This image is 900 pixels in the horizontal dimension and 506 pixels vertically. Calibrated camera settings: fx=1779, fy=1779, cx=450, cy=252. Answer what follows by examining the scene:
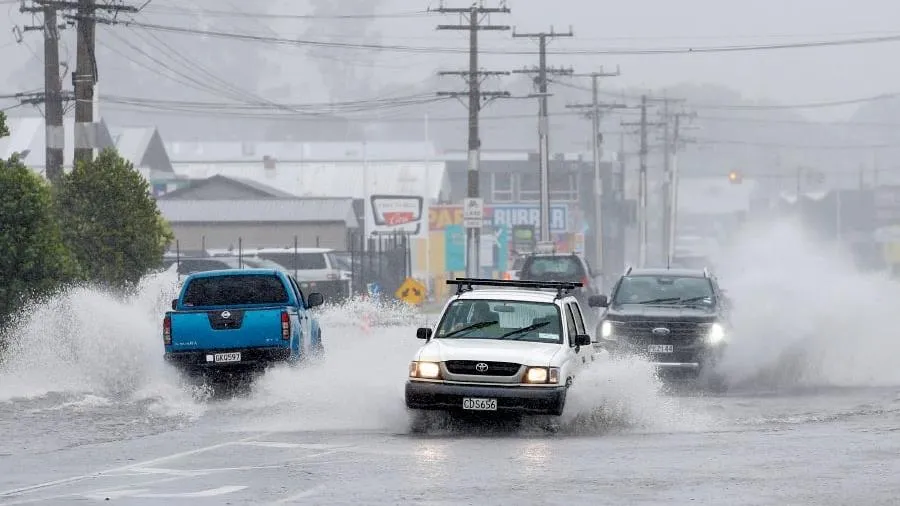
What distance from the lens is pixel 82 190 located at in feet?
104

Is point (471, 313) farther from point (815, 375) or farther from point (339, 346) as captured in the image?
point (339, 346)

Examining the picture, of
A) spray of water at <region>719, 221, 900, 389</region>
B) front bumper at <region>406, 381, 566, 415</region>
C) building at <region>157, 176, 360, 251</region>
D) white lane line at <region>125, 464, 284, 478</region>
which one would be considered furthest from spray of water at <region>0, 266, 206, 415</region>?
building at <region>157, 176, 360, 251</region>

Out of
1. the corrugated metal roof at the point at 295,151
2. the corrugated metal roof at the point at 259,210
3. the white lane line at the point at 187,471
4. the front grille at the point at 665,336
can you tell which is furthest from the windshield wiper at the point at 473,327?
the corrugated metal roof at the point at 295,151

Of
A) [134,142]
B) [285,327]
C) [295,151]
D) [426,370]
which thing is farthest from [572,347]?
[295,151]

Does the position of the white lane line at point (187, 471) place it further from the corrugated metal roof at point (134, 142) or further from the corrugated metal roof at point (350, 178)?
the corrugated metal roof at point (350, 178)

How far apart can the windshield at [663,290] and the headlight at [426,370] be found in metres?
9.71

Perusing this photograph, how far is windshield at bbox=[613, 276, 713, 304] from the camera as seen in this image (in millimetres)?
26281

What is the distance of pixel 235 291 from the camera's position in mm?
23797

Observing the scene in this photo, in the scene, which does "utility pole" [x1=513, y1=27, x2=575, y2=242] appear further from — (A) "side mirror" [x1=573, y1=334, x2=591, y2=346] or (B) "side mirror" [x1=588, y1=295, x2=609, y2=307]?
(A) "side mirror" [x1=573, y1=334, x2=591, y2=346]

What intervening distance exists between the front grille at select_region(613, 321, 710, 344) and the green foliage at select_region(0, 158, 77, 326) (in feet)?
28.4

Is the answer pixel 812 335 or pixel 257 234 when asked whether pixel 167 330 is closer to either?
pixel 812 335

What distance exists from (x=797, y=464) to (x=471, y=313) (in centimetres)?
520

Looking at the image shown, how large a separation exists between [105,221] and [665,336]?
11.6m

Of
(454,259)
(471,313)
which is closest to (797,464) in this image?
(471,313)
